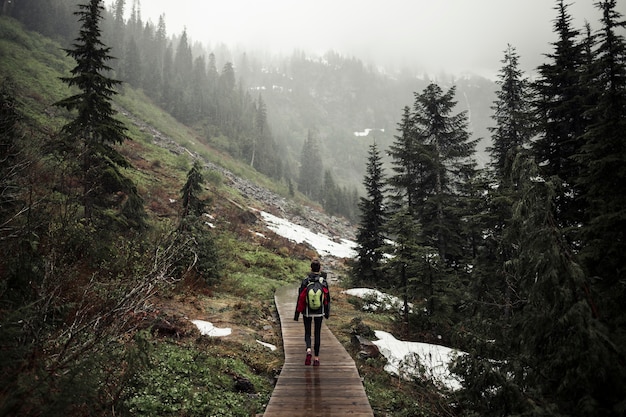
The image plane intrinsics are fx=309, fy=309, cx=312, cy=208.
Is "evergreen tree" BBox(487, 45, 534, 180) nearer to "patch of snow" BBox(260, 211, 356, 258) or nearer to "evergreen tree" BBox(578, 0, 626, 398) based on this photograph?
"evergreen tree" BBox(578, 0, 626, 398)

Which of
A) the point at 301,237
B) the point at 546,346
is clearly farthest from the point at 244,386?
the point at 301,237

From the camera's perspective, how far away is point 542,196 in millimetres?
4066

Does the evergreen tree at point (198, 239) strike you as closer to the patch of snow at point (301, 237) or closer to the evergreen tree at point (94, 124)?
the evergreen tree at point (94, 124)

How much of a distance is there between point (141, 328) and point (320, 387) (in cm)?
394

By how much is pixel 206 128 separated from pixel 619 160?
74164 mm

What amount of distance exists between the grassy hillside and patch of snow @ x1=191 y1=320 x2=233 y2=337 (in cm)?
24

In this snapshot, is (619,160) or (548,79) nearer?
(619,160)

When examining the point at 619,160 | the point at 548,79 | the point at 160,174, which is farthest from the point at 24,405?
the point at 160,174

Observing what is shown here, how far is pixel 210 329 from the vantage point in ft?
27.1

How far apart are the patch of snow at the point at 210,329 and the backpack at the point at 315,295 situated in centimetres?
286

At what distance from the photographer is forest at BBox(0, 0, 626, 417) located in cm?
307

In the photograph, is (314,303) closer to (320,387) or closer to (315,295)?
(315,295)

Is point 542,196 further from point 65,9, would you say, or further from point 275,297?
point 65,9

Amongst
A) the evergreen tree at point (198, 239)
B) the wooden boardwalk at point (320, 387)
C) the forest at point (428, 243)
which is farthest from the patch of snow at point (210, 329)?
the evergreen tree at point (198, 239)
